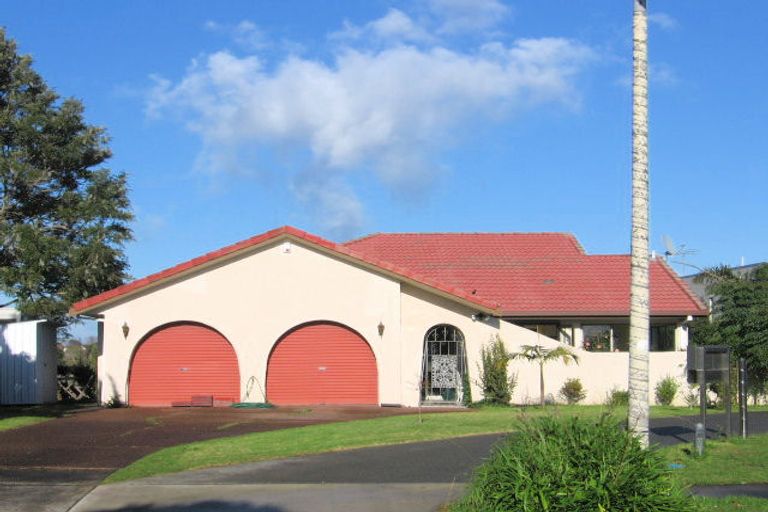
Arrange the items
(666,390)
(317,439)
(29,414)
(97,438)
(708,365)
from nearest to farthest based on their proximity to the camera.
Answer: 1. (708,365)
2. (317,439)
3. (97,438)
4. (29,414)
5. (666,390)

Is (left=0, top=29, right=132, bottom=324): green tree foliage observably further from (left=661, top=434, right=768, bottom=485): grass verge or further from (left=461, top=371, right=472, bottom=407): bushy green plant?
(left=661, top=434, right=768, bottom=485): grass verge

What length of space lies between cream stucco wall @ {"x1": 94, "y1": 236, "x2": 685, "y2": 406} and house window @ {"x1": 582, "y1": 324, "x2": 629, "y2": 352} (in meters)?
3.08

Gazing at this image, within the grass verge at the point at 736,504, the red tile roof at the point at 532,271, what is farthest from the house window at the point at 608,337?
the grass verge at the point at 736,504

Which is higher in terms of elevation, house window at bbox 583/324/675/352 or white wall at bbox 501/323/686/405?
house window at bbox 583/324/675/352

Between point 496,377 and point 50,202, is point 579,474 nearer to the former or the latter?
point 496,377

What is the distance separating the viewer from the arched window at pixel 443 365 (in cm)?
2555

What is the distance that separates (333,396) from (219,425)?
5.86 m

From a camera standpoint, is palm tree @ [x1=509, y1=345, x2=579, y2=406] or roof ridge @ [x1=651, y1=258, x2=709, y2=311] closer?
palm tree @ [x1=509, y1=345, x2=579, y2=406]

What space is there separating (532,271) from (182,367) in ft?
39.1

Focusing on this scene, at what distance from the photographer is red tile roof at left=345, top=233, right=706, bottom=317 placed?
2780cm

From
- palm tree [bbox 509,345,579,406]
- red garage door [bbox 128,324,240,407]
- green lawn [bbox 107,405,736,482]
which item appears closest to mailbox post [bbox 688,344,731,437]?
green lawn [bbox 107,405,736,482]

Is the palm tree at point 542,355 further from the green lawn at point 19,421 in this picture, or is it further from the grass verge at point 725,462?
the green lawn at point 19,421

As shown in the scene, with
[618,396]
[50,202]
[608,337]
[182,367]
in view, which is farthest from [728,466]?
[50,202]

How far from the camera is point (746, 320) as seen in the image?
2548 centimetres
